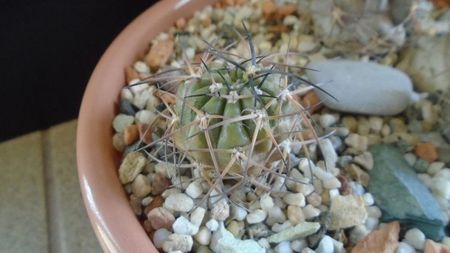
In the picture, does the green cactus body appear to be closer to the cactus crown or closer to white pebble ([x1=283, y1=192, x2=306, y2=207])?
the cactus crown

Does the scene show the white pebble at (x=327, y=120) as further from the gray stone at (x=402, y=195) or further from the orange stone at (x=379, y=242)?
the orange stone at (x=379, y=242)

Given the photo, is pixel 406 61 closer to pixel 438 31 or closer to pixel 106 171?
pixel 438 31

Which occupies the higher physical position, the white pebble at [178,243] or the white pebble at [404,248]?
the white pebble at [178,243]

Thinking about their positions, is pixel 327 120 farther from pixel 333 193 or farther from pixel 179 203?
pixel 179 203

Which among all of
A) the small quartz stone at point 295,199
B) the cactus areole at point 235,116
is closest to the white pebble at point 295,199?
the small quartz stone at point 295,199

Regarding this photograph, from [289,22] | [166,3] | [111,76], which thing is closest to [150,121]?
[111,76]

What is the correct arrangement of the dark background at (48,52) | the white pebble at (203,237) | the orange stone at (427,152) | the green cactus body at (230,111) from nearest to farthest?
the green cactus body at (230,111) → the white pebble at (203,237) → the orange stone at (427,152) → the dark background at (48,52)

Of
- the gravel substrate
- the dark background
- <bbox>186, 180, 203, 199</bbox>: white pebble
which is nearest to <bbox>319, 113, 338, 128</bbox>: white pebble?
the gravel substrate

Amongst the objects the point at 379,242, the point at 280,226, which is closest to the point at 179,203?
the point at 280,226
